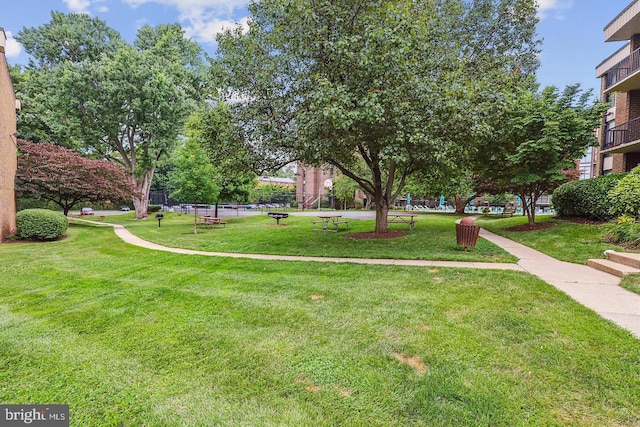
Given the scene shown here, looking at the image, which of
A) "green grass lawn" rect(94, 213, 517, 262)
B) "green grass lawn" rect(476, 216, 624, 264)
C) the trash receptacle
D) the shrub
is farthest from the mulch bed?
the shrub

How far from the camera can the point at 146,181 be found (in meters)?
24.7

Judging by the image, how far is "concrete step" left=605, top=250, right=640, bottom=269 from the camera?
591 cm

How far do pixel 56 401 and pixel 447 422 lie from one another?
9.48 ft

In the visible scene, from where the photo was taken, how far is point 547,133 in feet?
33.0

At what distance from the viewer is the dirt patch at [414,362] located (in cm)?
275

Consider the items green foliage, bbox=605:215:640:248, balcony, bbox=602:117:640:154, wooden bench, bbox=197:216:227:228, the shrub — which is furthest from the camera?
wooden bench, bbox=197:216:227:228

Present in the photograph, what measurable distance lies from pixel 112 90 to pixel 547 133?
2231 centimetres

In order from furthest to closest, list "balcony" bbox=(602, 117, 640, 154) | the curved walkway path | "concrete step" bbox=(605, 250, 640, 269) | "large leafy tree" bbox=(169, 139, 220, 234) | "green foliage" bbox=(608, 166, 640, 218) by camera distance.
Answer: "large leafy tree" bbox=(169, 139, 220, 234) < "balcony" bbox=(602, 117, 640, 154) < "green foliage" bbox=(608, 166, 640, 218) < "concrete step" bbox=(605, 250, 640, 269) < the curved walkway path

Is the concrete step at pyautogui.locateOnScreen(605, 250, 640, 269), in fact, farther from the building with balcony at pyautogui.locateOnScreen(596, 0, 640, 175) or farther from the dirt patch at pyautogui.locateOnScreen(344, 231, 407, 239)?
the building with balcony at pyautogui.locateOnScreen(596, 0, 640, 175)

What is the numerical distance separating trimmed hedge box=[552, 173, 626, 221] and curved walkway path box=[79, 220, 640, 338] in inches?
135

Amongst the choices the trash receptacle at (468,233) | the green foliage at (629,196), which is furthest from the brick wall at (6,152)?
the green foliage at (629,196)

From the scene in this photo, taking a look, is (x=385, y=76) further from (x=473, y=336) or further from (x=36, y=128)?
(x=36, y=128)

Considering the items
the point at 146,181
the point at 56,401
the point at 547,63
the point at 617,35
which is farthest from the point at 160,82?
the point at 617,35

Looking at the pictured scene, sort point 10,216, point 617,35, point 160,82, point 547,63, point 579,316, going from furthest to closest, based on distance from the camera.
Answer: point 160,82
point 547,63
point 617,35
point 10,216
point 579,316
